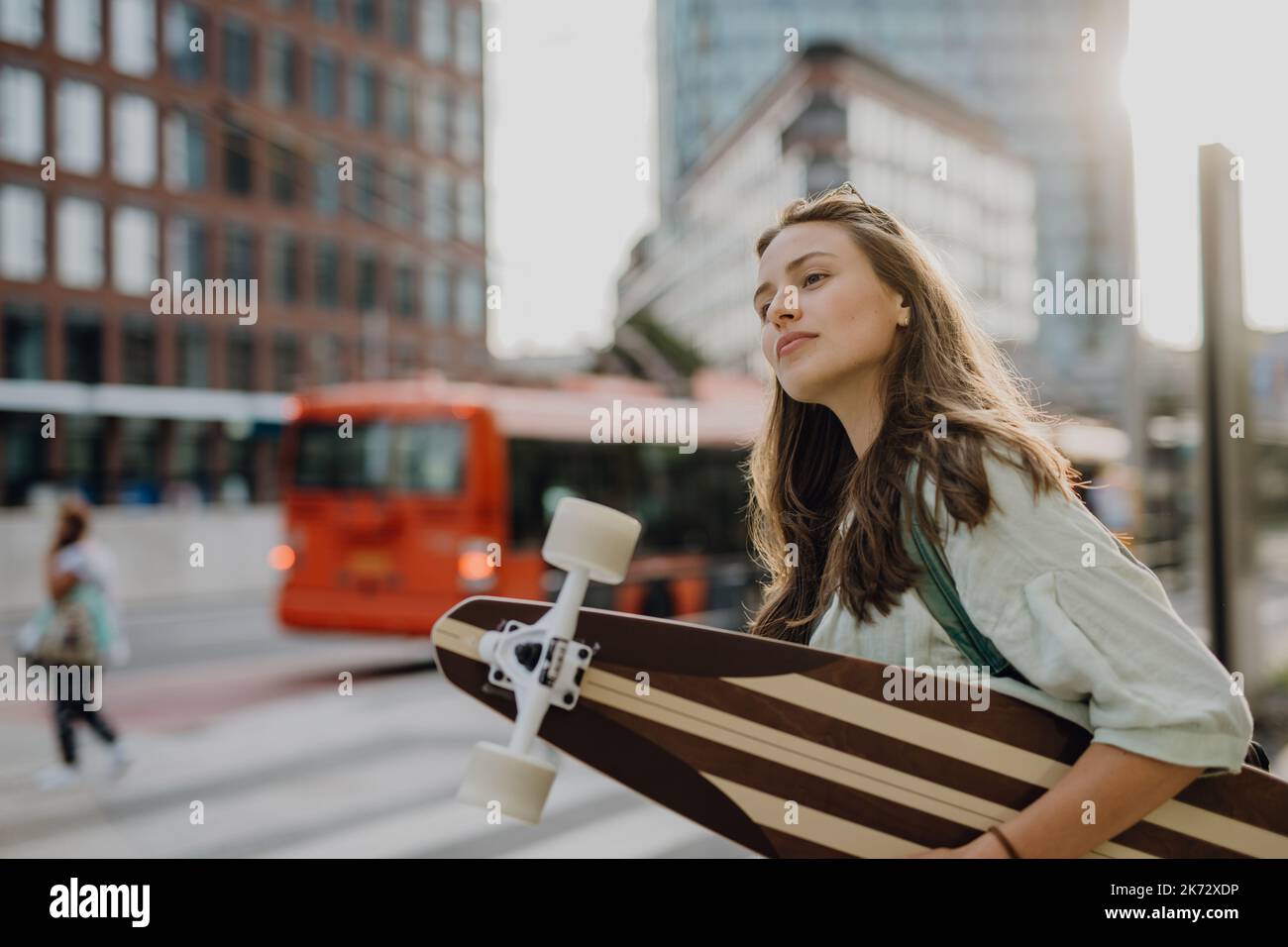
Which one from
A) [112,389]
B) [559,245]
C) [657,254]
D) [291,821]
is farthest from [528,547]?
[112,389]

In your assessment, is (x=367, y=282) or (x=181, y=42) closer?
(x=181, y=42)

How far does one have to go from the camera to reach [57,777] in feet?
19.3

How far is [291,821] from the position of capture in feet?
16.6

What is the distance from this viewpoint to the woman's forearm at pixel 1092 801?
42.9 inches

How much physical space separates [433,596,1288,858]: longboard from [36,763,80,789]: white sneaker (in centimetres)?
564

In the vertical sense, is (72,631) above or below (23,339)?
below

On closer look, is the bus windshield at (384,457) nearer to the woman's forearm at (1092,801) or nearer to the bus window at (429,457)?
the bus window at (429,457)

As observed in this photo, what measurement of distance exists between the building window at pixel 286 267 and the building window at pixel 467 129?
22.5ft

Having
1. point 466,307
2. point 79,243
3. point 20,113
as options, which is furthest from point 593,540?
point 466,307

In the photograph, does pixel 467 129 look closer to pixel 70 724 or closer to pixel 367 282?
pixel 367 282

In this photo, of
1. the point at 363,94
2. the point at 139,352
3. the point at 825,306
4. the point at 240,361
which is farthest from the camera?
the point at 363,94

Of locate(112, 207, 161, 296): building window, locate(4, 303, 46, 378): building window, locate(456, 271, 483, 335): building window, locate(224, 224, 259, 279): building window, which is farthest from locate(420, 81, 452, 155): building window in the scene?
locate(4, 303, 46, 378): building window

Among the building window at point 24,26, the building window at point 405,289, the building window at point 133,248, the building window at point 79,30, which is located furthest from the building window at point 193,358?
the building window at point 24,26

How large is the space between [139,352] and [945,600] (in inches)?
1398
